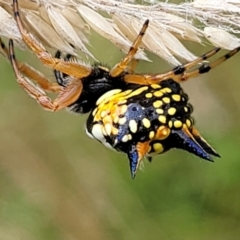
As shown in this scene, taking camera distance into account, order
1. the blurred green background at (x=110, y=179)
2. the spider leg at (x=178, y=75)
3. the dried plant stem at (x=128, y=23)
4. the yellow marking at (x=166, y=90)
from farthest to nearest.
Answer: the blurred green background at (x=110, y=179) < the yellow marking at (x=166, y=90) < the spider leg at (x=178, y=75) < the dried plant stem at (x=128, y=23)

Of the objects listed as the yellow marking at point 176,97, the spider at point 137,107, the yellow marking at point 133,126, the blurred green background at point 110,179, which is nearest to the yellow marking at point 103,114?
the spider at point 137,107

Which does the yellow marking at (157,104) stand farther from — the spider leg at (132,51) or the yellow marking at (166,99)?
the spider leg at (132,51)

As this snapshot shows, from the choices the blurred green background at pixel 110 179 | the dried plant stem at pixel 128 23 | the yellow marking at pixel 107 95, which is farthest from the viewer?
the blurred green background at pixel 110 179

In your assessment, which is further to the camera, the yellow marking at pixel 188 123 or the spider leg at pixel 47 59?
the yellow marking at pixel 188 123

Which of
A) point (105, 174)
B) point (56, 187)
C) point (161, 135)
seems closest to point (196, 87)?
point (105, 174)

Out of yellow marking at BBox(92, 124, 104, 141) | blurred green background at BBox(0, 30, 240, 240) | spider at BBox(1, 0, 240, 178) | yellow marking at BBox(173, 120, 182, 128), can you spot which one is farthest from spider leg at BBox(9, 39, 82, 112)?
blurred green background at BBox(0, 30, 240, 240)

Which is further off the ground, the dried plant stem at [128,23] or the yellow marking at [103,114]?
the dried plant stem at [128,23]

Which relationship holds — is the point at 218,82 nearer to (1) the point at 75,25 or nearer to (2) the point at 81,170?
(2) the point at 81,170

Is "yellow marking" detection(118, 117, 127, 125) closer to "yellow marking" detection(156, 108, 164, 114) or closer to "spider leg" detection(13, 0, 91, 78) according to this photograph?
"yellow marking" detection(156, 108, 164, 114)
